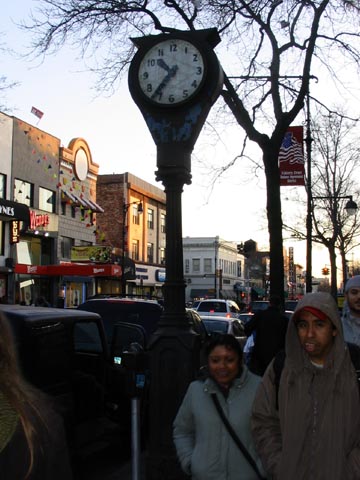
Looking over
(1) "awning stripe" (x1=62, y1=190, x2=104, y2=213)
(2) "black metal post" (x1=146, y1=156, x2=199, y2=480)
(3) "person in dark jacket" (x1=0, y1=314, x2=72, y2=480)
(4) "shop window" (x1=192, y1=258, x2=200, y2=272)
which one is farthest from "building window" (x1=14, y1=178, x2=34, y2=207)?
(4) "shop window" (x1=192, y1=258, x2=200, y2=272)

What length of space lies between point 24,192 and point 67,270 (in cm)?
478

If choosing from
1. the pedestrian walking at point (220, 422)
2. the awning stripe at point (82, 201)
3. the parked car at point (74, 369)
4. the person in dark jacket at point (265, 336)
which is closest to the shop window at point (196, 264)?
the awning stripe at point (82, 201)

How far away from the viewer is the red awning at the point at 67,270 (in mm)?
29266

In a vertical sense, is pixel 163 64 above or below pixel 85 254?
above

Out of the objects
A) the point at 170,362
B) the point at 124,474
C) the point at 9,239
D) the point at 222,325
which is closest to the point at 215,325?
the point at 222,325

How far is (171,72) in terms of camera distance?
238 inches

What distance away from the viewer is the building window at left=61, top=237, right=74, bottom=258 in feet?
116

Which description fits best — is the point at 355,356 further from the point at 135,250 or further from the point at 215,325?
the point at 135,250

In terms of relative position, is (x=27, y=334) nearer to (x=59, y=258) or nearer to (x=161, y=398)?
(x=161, y=398)

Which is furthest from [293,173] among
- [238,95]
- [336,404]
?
[336,404]

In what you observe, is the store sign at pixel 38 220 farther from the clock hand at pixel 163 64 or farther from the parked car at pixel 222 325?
the clock hand at pixel 163 64

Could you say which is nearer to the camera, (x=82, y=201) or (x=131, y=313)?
(x=131, y=313)

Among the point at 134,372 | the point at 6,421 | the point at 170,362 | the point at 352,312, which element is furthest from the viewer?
the point at 170,362

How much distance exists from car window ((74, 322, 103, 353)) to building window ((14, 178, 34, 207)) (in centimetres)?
2445
